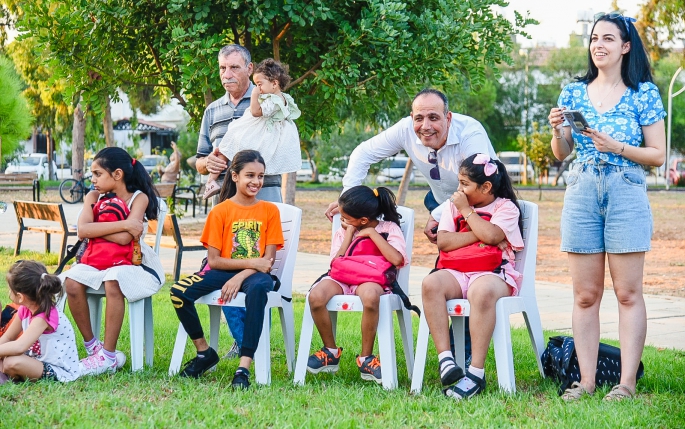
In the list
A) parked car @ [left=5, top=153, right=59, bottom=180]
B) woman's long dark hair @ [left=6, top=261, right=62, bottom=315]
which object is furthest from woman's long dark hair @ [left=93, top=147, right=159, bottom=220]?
parked car @ [left=5, top=153, right=59, bottom=180]

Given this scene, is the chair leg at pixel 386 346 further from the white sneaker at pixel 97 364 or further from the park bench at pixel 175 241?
the park bench at pixel 175 241

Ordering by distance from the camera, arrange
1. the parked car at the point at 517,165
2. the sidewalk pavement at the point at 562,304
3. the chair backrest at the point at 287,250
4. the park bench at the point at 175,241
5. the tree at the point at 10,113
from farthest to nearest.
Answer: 1. the parked car at the point at 517,165
2. the tree at the point at 10,113
3. the park bench at the point at 175,241
4. the sidewalk pavement at the point at 562,304
5. the chair backrest at the point at 287,250

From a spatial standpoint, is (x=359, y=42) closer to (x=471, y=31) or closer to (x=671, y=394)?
(x=471, y=31)

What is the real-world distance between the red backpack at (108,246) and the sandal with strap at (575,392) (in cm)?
251

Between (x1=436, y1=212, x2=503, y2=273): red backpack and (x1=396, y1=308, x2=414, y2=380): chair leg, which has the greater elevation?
(x1=436, y1=212, x2=503, y2=273): red backpack

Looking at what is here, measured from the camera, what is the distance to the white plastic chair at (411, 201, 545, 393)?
459 cm

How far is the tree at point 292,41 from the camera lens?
8.01 metres

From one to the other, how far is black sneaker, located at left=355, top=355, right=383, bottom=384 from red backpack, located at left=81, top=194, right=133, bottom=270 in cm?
147

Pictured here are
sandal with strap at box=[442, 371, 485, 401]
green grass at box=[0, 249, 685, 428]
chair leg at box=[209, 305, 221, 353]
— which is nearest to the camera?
green grass at box=[0, 249, 685, 428]

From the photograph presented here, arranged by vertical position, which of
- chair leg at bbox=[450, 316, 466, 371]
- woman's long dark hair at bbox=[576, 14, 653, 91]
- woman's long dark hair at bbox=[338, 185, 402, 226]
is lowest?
chair leg at bbox=[450, 316, 466, 371]

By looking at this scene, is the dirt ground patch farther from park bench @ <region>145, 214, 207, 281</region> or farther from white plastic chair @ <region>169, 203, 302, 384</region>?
park bench @ <region>145, 214, 207, 281</region>

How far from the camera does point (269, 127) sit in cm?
551

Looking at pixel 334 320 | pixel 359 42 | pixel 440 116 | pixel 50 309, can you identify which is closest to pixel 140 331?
pixel 50 309

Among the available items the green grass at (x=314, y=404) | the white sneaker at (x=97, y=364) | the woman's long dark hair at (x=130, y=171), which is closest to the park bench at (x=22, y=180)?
the woman's long dark hair at (x=130, y=171)
